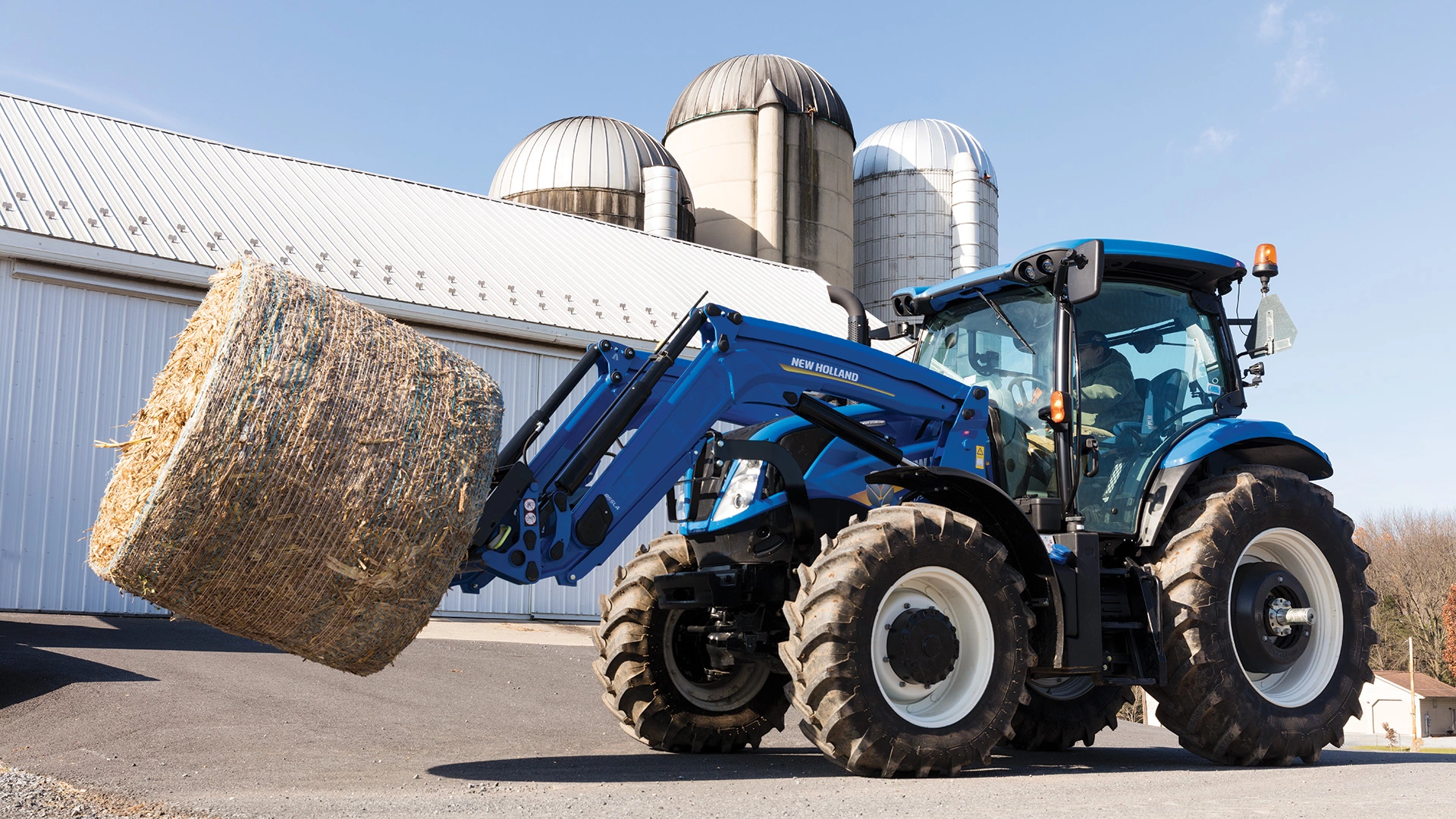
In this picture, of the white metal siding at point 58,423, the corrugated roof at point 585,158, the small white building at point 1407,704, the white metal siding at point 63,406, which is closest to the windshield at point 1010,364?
the white metal siding at point 63,406

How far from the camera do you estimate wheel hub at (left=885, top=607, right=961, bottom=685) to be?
5.64 meters

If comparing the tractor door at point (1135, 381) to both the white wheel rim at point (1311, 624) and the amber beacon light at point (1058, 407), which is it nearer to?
the amber beacon light at point (1058, 407)

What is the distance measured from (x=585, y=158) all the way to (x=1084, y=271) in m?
20.2

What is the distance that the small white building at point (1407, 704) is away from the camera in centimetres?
3869

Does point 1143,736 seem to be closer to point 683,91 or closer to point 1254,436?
point 1254,436

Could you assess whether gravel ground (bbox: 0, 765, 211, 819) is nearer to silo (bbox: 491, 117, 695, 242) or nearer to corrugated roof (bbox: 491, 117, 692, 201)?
silo (bbox: 491, 117, 695, 242)

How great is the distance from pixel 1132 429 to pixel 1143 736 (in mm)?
4447

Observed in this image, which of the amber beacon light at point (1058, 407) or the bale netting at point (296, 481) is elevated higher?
the amber beacon light at point (1058, 407)

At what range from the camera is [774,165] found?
27.0 metres

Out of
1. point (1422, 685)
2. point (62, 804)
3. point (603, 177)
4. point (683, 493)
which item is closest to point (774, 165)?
point (603, 177)

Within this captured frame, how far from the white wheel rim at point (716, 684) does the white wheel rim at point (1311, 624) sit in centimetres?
270

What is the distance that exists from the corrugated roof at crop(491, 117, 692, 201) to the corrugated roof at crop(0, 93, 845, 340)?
534 centimetres

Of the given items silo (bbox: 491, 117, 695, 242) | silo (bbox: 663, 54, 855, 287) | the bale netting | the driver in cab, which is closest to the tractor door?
the driver in cab

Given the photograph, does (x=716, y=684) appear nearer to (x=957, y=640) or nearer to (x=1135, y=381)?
(x=957, y=640)
